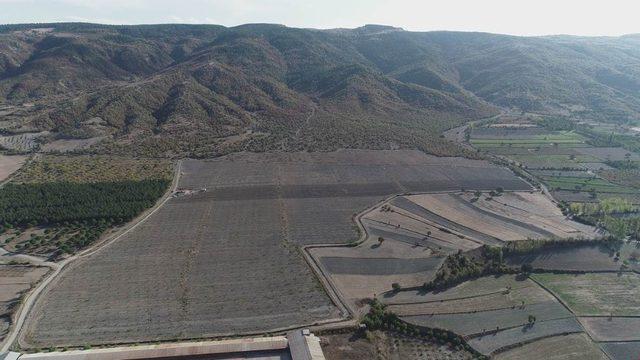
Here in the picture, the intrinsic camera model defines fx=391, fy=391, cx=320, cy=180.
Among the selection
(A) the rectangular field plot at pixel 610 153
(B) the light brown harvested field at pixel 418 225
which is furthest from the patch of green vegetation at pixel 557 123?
(B) the light brown harvested field at pixel 418 225

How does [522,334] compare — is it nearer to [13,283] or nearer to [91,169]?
[13,283]

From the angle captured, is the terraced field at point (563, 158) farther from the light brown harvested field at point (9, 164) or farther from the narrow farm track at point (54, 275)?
the light brown harvested field at point (9, 164)

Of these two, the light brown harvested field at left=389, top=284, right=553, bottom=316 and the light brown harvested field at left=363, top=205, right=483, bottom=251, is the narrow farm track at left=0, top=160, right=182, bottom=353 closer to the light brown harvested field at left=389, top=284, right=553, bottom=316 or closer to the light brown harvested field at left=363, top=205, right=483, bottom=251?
the light brown harvested field at left=363, top=205, right=483, bottom=251

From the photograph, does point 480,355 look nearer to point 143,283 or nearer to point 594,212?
point 143,283

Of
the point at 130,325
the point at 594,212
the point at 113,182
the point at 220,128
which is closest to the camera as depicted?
the point at 130,325

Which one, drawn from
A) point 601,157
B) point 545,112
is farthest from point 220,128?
point 545,112

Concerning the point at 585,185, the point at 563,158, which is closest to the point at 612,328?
the point at 585,185
